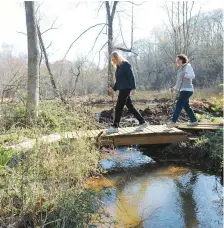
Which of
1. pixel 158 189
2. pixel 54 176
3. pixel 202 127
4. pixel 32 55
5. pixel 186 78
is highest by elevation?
pixel 32 55

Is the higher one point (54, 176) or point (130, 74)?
point (130, 74)

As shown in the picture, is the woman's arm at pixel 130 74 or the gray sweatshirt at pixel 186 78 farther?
the gray sweatshirt at pixel 186 78

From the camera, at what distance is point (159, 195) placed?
468cm

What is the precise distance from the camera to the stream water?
3840mm

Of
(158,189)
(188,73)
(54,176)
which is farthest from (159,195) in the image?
(188,73)

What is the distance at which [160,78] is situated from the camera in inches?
1439

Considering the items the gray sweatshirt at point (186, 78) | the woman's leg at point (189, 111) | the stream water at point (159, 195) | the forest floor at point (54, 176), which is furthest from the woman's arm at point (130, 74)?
the stream water at point (159, 195)

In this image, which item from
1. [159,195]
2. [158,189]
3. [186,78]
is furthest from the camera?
[186,78]

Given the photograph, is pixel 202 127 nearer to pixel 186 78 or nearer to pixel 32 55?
pixel 186 78

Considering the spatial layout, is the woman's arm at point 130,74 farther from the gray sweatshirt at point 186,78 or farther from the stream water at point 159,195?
the stream water at point 159,195

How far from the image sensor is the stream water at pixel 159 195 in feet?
12.6

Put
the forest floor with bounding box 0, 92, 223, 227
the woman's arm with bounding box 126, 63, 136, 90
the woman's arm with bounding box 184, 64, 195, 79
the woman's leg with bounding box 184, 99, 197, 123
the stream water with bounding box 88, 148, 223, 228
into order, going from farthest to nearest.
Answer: the woman's leg with bounding box 184, 99, 197, 123 → the woman's arm with bounding box 184, 64, 195, 79 → the woman's arm with bounding box 126, 63, 136, 90 → the stream water with bounding box 88, 148, 223, 228 → the forest floor with bounding box 0, 92, 223, 227

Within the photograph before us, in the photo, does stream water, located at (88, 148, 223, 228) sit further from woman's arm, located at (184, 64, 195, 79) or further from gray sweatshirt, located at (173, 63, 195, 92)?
woman's arm, located at (184, 64, 195, 79)

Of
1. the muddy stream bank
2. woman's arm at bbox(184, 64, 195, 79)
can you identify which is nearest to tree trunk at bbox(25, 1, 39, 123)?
the muddy stream bank
